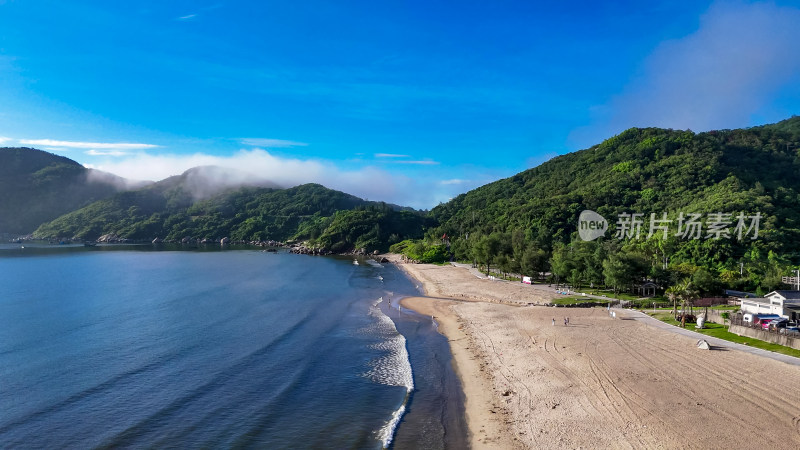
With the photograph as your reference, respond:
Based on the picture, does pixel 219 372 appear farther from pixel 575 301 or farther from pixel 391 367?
pixel 575 301

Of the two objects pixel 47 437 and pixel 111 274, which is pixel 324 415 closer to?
pixel 47 437

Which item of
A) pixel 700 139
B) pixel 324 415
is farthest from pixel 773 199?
pixel 324 415

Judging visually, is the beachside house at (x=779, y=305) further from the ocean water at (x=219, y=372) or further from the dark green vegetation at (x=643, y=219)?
the ocean water at (x=219, y=372)

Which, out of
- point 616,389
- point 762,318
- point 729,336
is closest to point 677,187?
point 762,318

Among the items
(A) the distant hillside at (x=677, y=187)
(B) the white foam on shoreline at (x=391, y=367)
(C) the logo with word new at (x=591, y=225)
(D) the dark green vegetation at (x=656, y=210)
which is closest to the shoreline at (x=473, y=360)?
(B) the white foam on shoreline at (x=391, y=367)

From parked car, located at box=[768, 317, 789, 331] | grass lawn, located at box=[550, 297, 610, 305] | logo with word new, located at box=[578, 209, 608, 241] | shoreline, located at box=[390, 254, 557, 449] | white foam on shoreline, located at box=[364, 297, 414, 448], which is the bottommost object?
white foam on shoreline, located at box=[364, 297, 414, 448]

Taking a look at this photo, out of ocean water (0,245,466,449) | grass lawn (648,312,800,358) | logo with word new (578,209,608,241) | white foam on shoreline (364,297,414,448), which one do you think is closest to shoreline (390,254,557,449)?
ocean water (0,245,466,449)

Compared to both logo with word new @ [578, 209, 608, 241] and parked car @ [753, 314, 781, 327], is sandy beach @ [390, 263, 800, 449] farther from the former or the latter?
logo with word new @ [578, 209, 608, 241]
